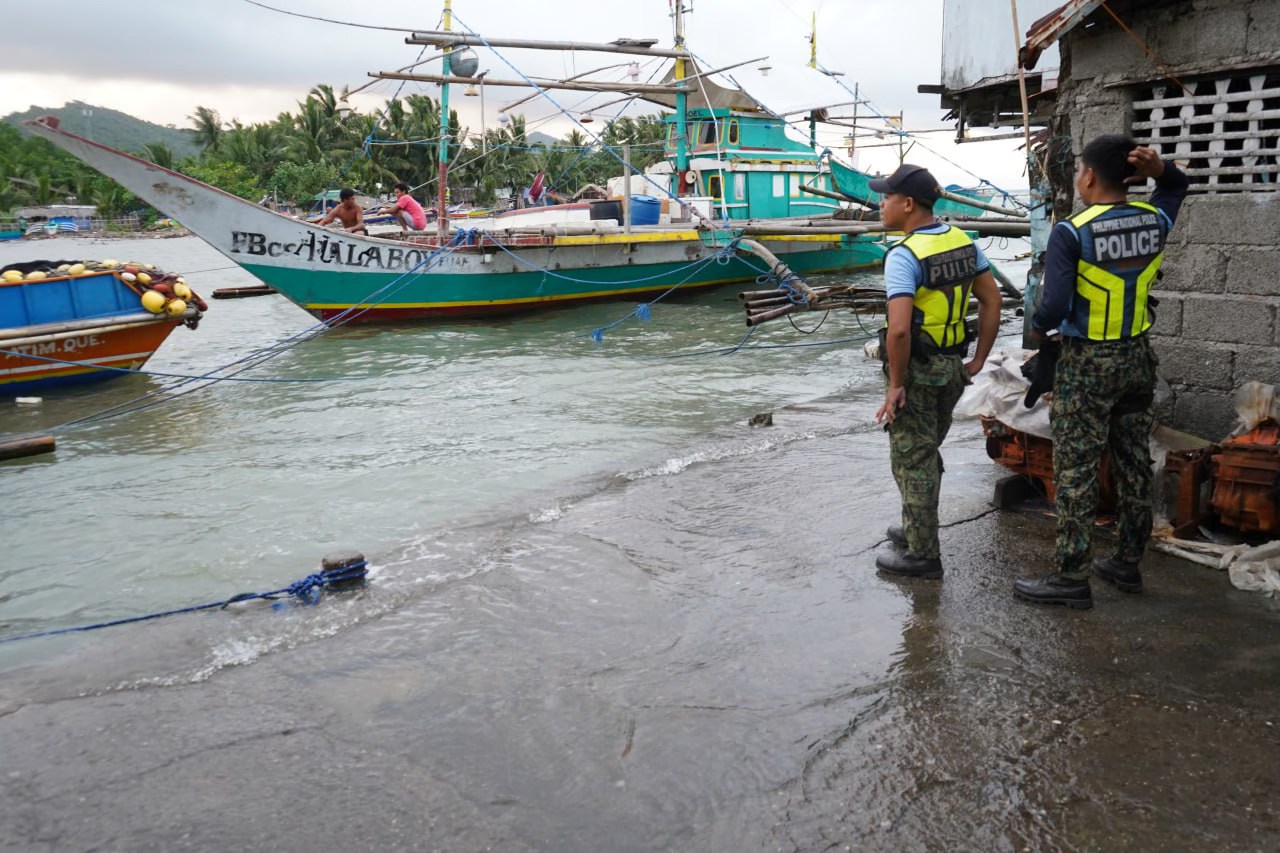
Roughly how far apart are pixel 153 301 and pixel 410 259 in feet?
16.4

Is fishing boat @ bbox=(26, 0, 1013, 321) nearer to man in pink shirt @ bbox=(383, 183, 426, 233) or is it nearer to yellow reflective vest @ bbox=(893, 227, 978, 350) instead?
man in pink shirt @ bbox=(383, 183, 426, 233)

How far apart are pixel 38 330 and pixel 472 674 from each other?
9.74 metres

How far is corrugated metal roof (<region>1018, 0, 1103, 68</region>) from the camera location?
15.2 ft

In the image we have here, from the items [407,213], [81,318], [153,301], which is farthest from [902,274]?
[407,213]

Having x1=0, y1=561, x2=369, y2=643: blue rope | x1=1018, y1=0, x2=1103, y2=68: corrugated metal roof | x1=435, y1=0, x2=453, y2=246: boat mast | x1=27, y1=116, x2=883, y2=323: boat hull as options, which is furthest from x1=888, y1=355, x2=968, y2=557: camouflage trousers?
x1=435, y1=0, x2=453, y2=246: boat mast

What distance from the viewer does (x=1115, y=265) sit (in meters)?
3.38

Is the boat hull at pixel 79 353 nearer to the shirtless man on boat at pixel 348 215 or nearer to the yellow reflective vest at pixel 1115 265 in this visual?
the shirtless man on boat at pixel 348 215

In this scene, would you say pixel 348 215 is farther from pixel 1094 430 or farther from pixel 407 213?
pixel 1094 430

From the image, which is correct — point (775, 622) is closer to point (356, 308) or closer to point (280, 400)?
point (280, 400)

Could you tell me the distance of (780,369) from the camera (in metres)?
11.8

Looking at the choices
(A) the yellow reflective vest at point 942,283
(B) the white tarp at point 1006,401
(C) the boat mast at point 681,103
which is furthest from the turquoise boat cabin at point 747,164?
(A) the yellow reflective vest at point 942,283

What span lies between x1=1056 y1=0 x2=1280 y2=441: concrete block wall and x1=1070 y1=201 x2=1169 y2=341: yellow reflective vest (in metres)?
1.58

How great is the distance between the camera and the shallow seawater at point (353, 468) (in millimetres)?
4570

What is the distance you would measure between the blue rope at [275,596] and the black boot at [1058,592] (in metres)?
3.04
